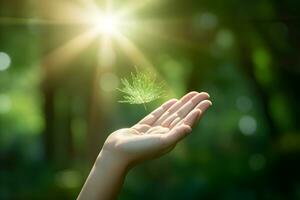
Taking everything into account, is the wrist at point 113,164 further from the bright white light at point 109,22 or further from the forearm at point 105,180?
the bright white light at point 109,22

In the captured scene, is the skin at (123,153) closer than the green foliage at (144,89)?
Yes

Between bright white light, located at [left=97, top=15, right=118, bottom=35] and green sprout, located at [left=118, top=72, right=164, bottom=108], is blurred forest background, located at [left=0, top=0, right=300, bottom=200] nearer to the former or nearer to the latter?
bright white light, located at [left=97, top=15, right=118, bottom=35]

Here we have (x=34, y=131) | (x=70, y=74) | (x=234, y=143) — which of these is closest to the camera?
(x=70, y=74)

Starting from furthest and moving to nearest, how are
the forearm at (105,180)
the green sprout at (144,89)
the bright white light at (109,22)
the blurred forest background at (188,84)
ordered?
the blurred forest background at (188,84) < the bright white light at (109,22) < the green sprout at (144,89) < the forearm at (105,180)

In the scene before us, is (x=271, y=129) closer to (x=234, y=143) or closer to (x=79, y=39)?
(x=234, y=143)

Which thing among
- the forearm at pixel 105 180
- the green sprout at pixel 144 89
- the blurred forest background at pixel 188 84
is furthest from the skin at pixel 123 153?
the blurred forest background at pixel 188 84

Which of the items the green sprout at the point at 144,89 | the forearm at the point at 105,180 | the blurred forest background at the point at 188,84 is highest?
the blurred forest background at the point at 188,84

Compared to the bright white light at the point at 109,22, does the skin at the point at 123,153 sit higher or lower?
lower

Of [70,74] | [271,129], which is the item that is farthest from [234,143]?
[70,74]
